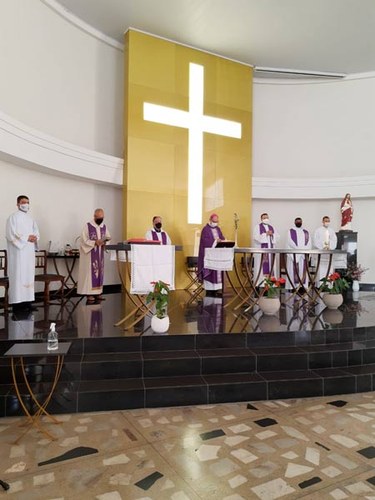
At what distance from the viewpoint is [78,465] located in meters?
2.31

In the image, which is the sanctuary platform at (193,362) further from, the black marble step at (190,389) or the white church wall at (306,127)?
the white church wall at (306,127)

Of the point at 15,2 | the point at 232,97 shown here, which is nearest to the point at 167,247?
the point at 15,2

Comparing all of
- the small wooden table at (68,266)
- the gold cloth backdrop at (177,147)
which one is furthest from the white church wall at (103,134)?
the gold cloth backdrop at (177,147)

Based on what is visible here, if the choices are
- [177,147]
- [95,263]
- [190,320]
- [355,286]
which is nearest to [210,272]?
[95,263]

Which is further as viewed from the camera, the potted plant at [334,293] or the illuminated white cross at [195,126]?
the illuminated white cross at [195,126]

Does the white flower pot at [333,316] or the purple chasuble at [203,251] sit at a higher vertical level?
the purple chasuble at [203,251]

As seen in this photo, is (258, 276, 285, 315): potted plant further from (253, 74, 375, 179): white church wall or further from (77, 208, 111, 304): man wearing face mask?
(253, 74, 375, 179): white church wall

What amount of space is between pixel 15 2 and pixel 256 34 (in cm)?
495

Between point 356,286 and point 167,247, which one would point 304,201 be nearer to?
point 356,286

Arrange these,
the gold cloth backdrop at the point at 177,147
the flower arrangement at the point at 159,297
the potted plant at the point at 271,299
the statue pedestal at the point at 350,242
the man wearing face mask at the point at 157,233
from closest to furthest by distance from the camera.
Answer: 1. the flower arrangement at the point at 159,297
2. the potted plant at the point at 271,299
3. the man wearing face mask at the point at 157,233
4. the gold cloth backdrop at the point at 177,147
5. the statue pedestal at the point at 350,242

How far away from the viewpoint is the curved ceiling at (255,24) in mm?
7434

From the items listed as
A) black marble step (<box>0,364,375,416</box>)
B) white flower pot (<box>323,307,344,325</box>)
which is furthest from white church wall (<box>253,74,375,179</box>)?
black marble step (<box>0,364,375,416</box>)

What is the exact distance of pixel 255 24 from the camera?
317 inches

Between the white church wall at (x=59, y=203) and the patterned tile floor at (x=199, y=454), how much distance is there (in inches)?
183
